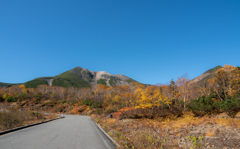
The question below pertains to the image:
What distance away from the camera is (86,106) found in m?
55.3

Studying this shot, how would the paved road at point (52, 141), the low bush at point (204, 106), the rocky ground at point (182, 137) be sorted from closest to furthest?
the rocky ground at point (182, 137) → the paved road at point (52, 141) → the low bush at point (204, 106)

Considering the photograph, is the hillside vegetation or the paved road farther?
the hillside vegetation

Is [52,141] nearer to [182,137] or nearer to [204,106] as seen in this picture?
[182,137]

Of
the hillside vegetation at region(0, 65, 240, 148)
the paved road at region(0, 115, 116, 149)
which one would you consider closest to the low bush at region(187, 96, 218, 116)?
the hillside vegetation at region(0, 65, 240, 148)

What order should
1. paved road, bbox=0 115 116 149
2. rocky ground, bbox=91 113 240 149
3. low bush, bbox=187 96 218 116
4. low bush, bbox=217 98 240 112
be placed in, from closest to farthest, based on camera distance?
rocky ground, bbox=91 113 240 149 → paved road, bbox=0 115 116 149 → low bush, bbox=217 98 240 112 → low bush, bbox=187 96 218 116

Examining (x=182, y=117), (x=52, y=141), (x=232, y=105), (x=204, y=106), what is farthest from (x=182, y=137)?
(x=182, y=117)

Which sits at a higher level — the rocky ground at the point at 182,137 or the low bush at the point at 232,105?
the low bush at the point at 232,105

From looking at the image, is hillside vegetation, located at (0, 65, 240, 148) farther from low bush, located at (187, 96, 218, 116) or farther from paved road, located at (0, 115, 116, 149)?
paved road, located at (0, 115, 116, 149)

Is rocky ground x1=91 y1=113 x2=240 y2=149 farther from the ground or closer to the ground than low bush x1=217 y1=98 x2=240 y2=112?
closer to the ground

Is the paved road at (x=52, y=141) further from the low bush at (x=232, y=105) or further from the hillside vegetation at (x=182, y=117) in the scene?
the low bush at (x=232, y=105)

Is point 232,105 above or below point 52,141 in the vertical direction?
above

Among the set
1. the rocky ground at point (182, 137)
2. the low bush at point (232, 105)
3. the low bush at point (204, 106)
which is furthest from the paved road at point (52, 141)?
the low bush at point (204, 106)

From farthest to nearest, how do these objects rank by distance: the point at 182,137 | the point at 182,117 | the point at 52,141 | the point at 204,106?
the point at 182,117 → the point at 204,106 → the point at 182,137 → the point at 52,141

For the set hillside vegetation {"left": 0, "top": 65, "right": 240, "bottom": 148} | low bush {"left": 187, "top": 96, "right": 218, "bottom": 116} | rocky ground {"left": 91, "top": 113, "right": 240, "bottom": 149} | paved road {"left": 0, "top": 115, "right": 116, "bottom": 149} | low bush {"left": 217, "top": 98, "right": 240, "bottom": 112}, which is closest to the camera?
rocky ground {"left": 91, "top": 113, "right": 240, "bottom": 149}
